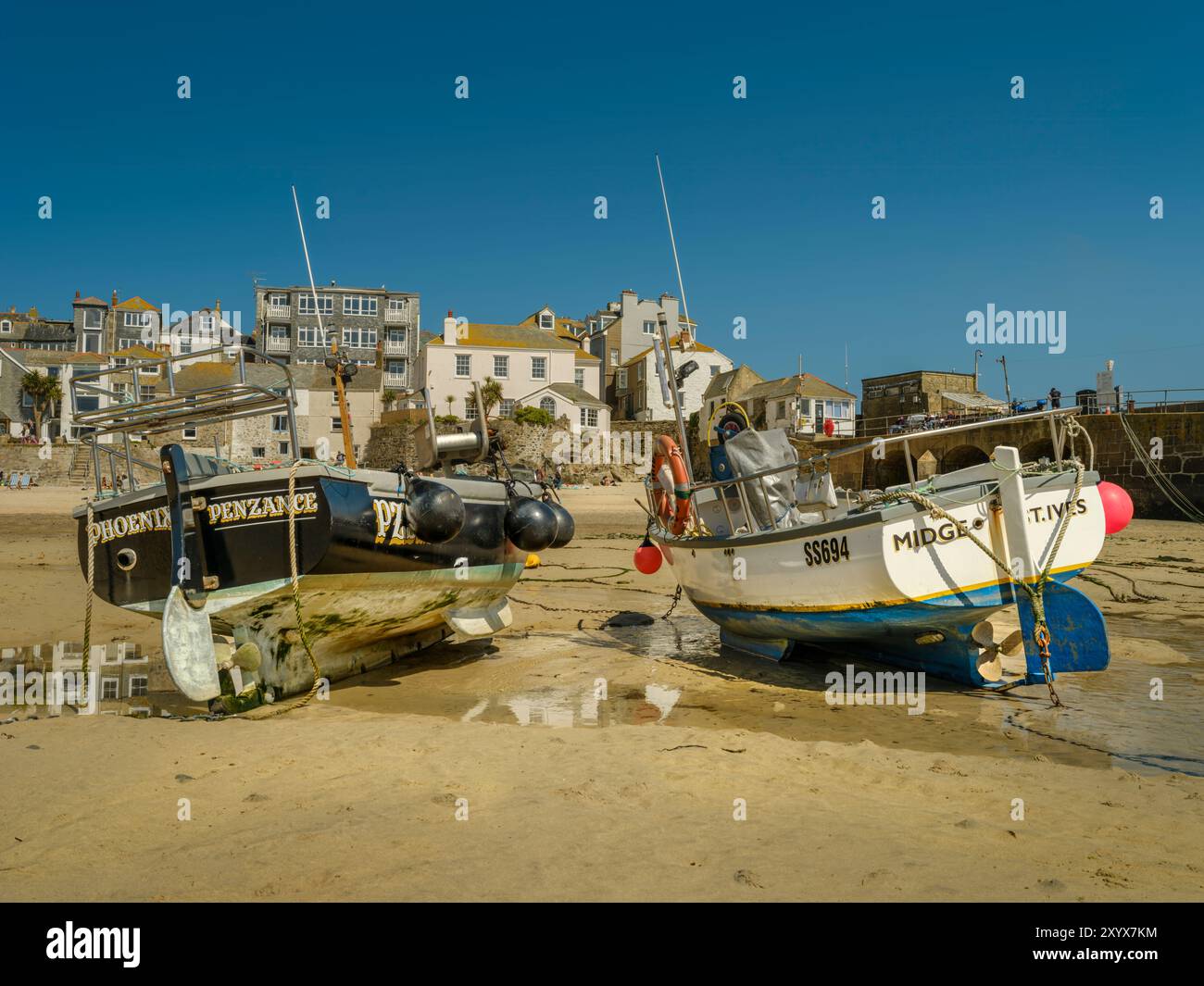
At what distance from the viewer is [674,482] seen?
10.2 metres

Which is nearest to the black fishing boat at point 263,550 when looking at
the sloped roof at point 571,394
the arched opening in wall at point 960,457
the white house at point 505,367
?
the arched opening in wall at point 960,457

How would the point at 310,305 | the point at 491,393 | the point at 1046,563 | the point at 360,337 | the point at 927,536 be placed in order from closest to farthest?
1. the point at 927,536
2. the point at 1046,563
3. the point at 491,393
4. the point at 310,305
5. the point at 360,337

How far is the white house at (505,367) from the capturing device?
2029 inches

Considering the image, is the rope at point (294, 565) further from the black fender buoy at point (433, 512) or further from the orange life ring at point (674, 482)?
the orange life ring at point (674, 482)

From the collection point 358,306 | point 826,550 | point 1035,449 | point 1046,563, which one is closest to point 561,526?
point 826,550

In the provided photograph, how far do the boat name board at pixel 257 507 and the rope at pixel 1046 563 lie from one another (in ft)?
16.7

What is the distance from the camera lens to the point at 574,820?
4.52 m

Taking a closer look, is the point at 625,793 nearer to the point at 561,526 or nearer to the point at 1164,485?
the point at 561,526

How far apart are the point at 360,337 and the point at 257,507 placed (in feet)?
197

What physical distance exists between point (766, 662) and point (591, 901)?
6.05 metres

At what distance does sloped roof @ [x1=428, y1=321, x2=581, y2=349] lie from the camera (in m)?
52.9

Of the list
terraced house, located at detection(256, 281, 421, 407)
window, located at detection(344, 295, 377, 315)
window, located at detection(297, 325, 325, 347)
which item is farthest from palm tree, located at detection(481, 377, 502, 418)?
window, located at detection(297, 325, 325, 347)

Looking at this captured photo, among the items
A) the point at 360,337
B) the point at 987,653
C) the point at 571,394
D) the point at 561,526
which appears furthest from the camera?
the point at 360,337

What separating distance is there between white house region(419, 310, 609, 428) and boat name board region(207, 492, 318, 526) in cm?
4331
